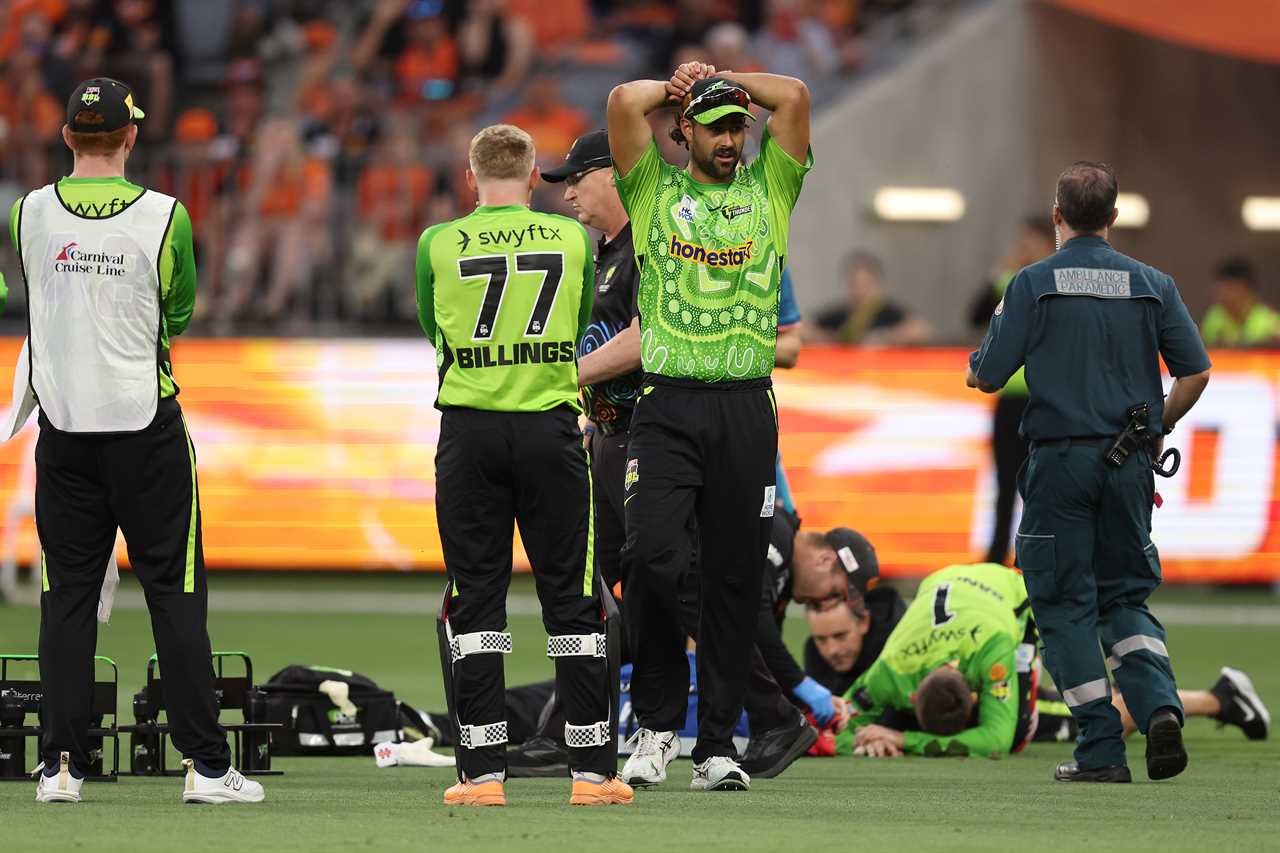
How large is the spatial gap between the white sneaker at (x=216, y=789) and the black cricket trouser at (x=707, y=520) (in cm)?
141

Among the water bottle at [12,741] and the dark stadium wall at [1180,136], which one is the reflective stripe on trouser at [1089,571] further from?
the dark stadium wall at [1180,136]

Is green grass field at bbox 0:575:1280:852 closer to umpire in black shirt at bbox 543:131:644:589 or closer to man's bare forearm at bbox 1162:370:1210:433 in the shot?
umpire in black shirt at bbox 543:131:644:589

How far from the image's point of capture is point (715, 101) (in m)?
7.17

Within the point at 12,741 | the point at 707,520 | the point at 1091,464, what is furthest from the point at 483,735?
the point at 1091,464

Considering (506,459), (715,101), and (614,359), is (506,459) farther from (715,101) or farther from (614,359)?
(715,101)

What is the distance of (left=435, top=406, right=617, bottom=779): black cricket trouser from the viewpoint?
680 centimetres

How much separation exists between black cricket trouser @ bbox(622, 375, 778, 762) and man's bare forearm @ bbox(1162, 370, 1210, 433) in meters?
1.56

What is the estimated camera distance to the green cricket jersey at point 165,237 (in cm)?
689

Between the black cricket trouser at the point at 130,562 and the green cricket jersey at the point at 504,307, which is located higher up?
the green cricket jersey at the point at 504,307

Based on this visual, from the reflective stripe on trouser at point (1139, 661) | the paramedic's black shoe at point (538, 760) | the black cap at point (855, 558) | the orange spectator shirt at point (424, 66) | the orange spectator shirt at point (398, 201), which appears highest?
the orange spectator shirt at point (424, 66)

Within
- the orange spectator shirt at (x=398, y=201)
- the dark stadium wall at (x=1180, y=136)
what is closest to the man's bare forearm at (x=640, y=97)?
the orange spectator shirt at (x=398, y=201)

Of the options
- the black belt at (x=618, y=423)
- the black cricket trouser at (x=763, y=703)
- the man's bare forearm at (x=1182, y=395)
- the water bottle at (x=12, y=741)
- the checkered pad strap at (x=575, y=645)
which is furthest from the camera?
the black cricket trouser at (x=763, y=703)

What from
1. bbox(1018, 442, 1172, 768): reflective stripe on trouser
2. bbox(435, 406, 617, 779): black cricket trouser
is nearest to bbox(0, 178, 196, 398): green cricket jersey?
bbox(435, 406, 617, 779): black cricket trouser

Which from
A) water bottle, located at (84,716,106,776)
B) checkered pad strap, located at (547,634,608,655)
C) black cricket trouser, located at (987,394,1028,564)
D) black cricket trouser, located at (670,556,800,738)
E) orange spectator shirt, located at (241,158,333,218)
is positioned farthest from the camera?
orange spectator shirt, located at (241,158,333,218)
